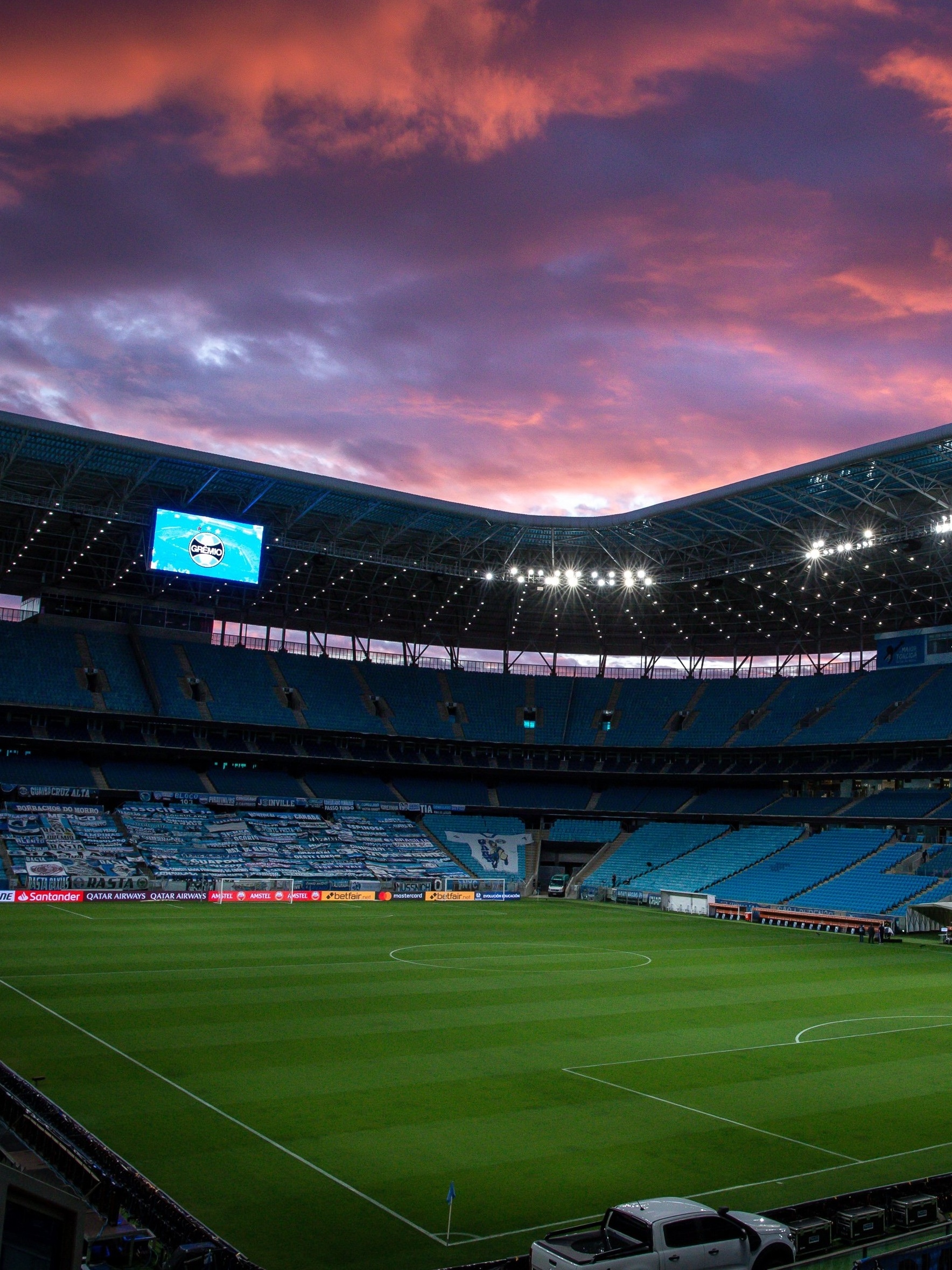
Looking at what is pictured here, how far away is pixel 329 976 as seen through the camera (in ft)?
117

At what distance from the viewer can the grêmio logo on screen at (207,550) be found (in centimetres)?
5903

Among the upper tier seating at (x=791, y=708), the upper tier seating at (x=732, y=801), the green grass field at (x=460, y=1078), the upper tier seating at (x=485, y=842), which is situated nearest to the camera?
the green grass field at (x=460, y=1078)

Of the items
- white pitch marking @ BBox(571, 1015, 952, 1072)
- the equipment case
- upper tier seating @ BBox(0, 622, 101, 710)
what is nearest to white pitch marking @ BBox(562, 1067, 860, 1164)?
white pitch marking @ BBox(571, 1015, 952, 1072)

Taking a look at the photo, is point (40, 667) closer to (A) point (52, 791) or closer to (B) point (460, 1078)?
(A) point (52, 791)

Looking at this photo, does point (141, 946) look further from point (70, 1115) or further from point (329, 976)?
point (70, 1115)

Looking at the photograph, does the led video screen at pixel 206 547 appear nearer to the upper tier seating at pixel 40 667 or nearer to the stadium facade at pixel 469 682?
the stadium facade at pixel 469 682

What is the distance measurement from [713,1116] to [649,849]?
60.9m

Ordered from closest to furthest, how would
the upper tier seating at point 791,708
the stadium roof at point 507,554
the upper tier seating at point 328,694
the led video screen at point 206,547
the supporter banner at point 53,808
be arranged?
the stadium roof at point 507,554, the led video screen at point 206,547, the supporter banner at point 53,808, the upper tier seating at point 791,708, the upper tier seating at point 328,694

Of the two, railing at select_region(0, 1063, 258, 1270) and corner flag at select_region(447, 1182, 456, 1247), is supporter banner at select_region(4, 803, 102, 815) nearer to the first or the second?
railing at select_region(0, 1063, 258, 1270)

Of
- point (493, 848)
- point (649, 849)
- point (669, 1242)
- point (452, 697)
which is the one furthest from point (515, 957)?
point (452, 697)

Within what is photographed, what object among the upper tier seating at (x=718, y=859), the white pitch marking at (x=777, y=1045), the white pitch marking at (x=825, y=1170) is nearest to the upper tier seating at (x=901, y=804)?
the upper tier seating at (x=718, y=859)

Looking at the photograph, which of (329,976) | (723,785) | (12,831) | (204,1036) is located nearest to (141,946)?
(329,976)

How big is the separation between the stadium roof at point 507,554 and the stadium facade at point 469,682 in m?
0.26

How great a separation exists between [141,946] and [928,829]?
A: 4937 centimetres
